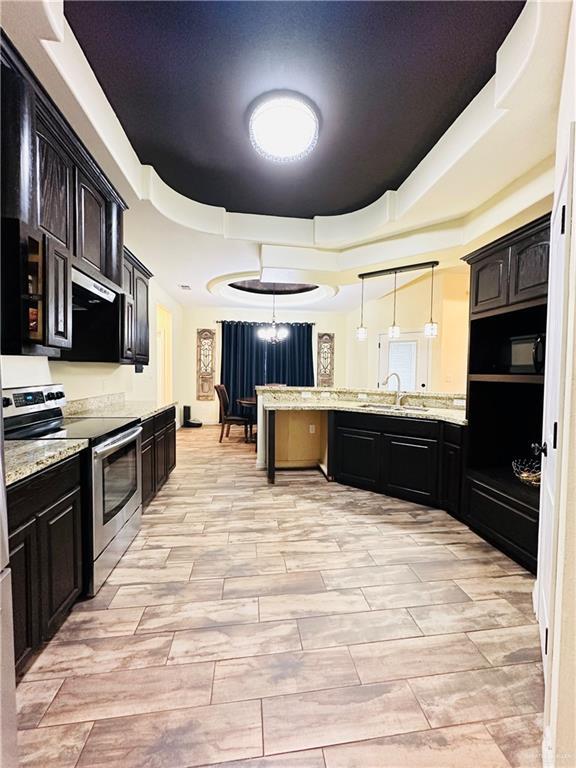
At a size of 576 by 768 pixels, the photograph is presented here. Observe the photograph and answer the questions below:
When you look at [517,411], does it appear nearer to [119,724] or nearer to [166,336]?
[119,724]

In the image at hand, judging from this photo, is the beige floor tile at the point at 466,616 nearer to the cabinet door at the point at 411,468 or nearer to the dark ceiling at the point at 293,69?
the cabinet door at the point at 411,468

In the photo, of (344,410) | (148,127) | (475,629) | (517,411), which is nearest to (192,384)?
(344,410)

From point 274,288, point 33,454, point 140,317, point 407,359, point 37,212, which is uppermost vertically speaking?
point 274,288

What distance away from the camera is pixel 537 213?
2.62 meters

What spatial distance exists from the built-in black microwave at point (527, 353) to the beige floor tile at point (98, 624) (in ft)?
9.30

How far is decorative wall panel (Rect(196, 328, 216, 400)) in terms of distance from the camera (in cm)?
809

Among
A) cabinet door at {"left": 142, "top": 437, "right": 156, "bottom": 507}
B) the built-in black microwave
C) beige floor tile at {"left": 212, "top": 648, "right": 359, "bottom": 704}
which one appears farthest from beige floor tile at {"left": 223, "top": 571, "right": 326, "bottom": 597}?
the built-in black microwave

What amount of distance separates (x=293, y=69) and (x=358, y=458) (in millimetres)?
3275

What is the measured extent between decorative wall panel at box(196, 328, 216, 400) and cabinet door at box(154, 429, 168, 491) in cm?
436

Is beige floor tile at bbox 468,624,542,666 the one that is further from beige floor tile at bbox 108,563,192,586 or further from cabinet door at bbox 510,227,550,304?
cabinet door at bbox 510,227,550,304

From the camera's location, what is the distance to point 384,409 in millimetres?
3680

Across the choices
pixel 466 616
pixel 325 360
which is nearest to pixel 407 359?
pixel 325 360

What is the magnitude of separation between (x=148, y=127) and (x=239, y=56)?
0.89m

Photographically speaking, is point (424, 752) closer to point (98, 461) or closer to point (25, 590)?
point (25, 590)
